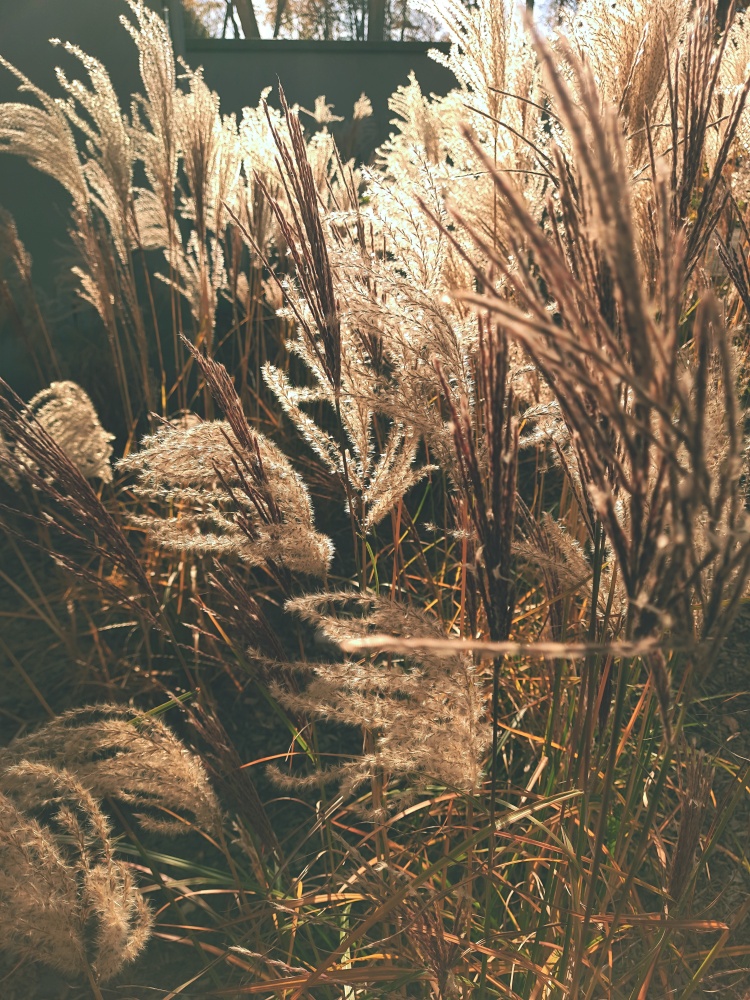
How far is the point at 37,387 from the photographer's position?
15.1 ft

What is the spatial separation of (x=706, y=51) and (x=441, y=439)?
25.7 inches

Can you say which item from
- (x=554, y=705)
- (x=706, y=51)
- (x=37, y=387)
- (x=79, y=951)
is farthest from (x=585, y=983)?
(x=37, y=387)

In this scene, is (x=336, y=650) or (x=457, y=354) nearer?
(x=457, y=354)

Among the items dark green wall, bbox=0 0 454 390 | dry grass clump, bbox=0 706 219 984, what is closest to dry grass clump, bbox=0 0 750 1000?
dry grass clump, bbox=0 706 219 984

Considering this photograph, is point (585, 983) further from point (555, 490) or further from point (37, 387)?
point (37, 387)

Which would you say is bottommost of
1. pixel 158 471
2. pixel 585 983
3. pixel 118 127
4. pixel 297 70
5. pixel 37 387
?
pixel 585 983

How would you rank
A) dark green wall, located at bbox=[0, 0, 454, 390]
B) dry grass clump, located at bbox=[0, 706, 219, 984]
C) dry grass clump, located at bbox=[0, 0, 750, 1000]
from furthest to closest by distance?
dark green wall, located at bbox=[0, 0, 454, 390], dry grass clump, located at bbox=[0, 706, 219, 984], dry grass clump, located at bbox=[0, 0, 750, 1000]

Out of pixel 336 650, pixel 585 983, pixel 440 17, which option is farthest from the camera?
pixel 336 650

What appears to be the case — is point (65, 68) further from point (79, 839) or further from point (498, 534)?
point (498, 534)

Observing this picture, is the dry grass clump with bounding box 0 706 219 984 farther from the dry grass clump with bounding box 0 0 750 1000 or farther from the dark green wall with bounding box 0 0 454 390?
the dark green wall with bounding box 0 0 454 390

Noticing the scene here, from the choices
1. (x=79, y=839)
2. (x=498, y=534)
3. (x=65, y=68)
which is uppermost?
(x=65, y=68)

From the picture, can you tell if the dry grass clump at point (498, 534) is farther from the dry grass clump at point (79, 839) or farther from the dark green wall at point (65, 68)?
the dark green wall at point (65, 68)

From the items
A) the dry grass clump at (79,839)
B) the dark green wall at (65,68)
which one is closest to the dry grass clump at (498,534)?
the dry grass clump at (79,839)

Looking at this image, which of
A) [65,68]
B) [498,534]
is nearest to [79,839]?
[498,534]
